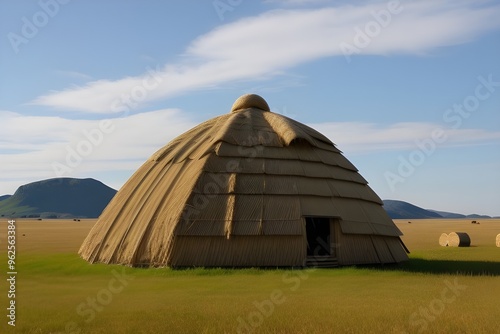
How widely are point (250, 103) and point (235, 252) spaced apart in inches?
→ 473

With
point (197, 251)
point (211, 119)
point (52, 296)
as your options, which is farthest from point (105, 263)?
point (211, 119)

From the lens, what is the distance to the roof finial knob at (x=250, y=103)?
3500cm

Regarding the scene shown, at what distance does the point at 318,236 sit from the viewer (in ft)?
111

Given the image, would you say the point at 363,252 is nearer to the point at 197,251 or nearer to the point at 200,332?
the point at 197,251

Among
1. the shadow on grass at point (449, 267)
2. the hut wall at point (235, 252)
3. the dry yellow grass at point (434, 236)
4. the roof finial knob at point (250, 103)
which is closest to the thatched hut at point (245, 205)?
the hut wall at point (235, 252)

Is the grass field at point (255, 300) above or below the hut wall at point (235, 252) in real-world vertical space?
below

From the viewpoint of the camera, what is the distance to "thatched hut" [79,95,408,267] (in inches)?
1028

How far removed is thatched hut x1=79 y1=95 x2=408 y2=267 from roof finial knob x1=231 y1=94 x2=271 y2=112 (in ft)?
6.08

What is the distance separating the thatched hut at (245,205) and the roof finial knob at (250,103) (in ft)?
6.08

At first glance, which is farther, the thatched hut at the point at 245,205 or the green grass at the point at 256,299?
the thatched hut at the point at 245,205

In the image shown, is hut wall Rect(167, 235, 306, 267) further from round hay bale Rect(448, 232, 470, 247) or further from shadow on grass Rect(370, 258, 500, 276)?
Answer: round hay bale Rect(448, 232, 470, 247)

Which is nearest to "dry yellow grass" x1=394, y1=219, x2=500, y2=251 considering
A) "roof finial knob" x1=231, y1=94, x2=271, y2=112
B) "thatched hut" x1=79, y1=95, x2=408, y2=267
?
"thatched hut" x1=79, y1=95, x2=408, y2=267

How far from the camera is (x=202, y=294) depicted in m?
19.5

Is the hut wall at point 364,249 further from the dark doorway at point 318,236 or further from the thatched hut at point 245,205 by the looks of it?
the dark doorway at point 318,236
